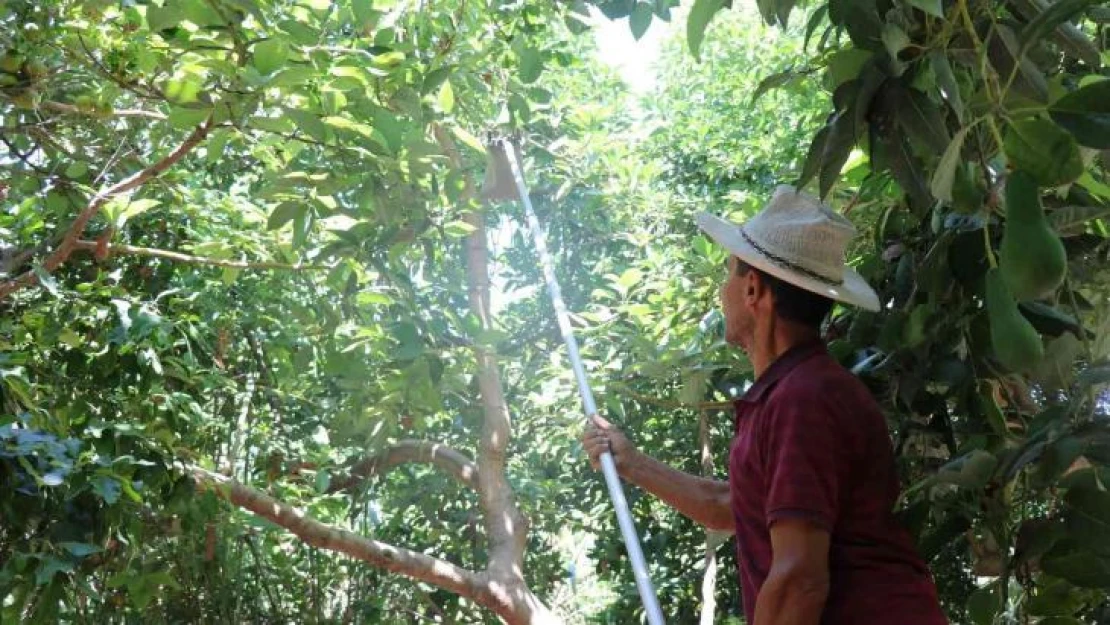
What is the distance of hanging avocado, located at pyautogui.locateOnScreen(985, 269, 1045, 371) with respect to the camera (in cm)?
105

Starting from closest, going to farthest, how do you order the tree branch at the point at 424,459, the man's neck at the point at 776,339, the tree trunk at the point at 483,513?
the man's neck at the point at 776,339 < the tree trunk at the point at 483,513 < the tree branch at the point at 424,459

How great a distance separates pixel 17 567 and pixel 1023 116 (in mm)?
1567

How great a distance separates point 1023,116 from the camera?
1.11 meters

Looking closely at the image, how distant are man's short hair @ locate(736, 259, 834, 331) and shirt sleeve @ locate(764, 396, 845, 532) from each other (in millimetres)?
185

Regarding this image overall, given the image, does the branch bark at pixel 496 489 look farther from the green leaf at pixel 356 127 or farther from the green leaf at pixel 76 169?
the green leaf at pixel 356 127

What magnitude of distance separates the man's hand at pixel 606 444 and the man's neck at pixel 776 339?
0.42m

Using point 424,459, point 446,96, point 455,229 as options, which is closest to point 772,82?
point 446,96

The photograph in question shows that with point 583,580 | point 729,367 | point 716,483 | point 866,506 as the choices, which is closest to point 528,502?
point 583,580

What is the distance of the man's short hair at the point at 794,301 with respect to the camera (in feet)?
5.25

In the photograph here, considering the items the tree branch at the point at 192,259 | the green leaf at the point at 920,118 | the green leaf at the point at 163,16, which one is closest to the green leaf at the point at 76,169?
the tree branch at the point at 192,259

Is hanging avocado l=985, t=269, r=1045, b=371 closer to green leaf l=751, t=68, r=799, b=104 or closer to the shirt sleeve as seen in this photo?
the shirt sleeve

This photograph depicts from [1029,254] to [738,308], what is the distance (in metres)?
0.66

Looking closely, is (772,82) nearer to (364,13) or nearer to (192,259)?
(364,13)

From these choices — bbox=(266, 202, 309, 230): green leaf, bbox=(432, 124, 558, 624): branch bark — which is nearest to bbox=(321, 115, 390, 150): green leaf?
bbox=(266, 202, 309, 230): green leaf
